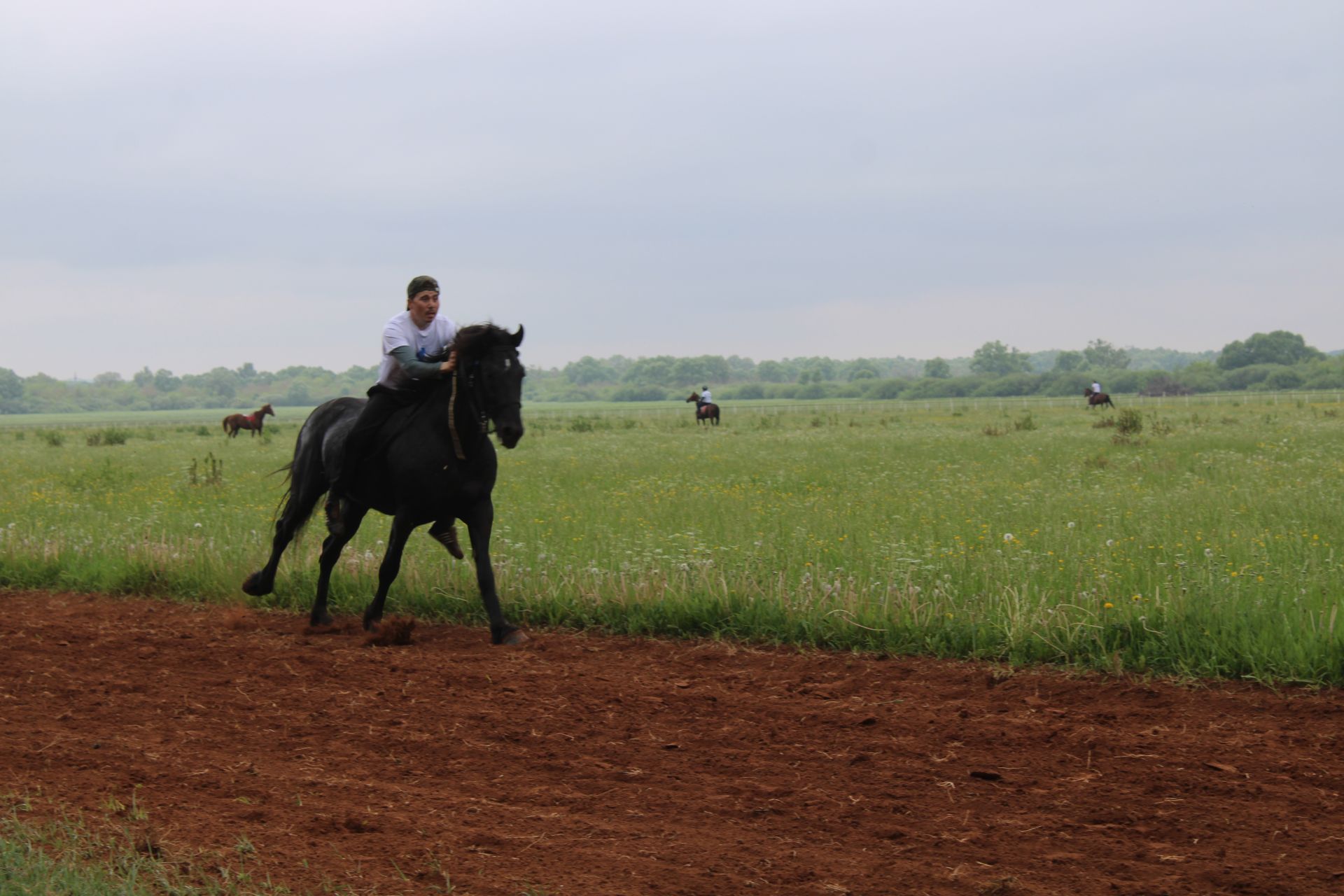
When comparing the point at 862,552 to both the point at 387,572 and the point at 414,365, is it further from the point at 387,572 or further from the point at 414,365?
the point at 414,365

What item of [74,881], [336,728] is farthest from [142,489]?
[74,881]

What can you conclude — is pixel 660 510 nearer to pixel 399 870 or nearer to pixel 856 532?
pixel 856 532

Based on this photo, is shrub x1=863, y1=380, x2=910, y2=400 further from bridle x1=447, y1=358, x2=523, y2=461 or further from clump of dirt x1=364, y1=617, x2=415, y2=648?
clump of dirt x1=364, y1=617, x2=415, y2=648

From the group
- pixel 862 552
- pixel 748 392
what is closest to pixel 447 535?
pixel 862 552

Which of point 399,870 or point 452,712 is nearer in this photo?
point 399,870

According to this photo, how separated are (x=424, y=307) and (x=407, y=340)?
29 centimetres

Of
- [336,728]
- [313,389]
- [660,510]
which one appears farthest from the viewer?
[313,389]

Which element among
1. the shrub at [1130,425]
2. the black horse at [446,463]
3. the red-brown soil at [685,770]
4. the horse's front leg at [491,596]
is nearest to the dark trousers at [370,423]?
the black horse at [446,463]

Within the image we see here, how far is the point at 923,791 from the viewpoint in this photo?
4953 mm

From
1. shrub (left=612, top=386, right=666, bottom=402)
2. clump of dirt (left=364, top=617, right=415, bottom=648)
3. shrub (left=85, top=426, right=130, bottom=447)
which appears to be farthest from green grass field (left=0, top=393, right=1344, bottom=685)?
shrub (left=612, top=386, right=666, bottom=402)

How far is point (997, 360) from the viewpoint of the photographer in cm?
19750

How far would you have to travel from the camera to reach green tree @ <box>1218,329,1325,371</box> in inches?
5866

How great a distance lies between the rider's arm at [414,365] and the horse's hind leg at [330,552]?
55.1 inches

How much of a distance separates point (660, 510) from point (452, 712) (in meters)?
8.30
